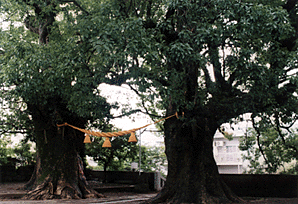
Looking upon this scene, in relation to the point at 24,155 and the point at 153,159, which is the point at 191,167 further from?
the point at 24,155

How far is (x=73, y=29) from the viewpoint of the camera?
7836 mm

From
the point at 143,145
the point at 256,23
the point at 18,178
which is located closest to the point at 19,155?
the point at 18,178

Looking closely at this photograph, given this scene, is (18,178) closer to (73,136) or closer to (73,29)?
(73,136)

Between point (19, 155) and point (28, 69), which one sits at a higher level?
point (28, 69)

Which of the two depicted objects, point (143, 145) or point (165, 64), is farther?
point (143, 145)

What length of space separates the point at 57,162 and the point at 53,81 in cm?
400

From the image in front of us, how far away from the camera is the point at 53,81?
25.5 feet

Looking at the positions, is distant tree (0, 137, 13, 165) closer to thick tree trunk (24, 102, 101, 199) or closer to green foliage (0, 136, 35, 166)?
green foliage (0, 136, 35, 166)

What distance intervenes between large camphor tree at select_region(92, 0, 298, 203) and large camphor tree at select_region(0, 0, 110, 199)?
97 centimetres

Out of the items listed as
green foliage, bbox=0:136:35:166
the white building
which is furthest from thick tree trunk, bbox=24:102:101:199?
the white building

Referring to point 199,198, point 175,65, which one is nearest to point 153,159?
point 199,198

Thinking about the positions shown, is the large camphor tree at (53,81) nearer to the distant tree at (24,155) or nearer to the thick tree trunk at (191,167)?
the thick tree trunk at (191,167)

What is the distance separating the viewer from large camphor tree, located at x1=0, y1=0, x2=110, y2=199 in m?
7.22

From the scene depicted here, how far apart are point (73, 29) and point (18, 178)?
13.0 m
